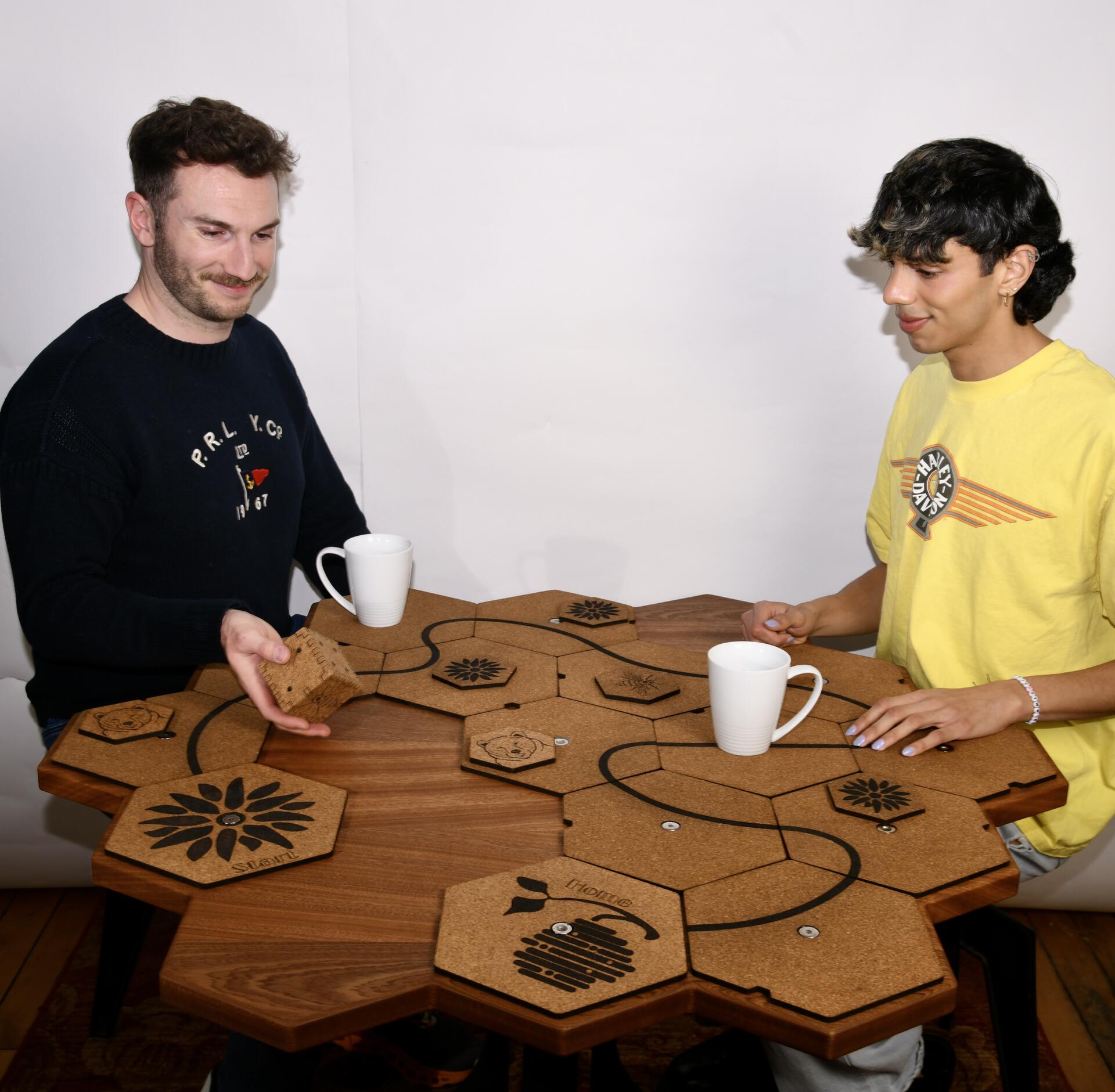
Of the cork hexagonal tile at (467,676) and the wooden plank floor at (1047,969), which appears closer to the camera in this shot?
the cork hexagonal tile at (467,676)

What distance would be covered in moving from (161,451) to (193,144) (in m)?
0.48

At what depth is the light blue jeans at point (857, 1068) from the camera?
1324 millimetres


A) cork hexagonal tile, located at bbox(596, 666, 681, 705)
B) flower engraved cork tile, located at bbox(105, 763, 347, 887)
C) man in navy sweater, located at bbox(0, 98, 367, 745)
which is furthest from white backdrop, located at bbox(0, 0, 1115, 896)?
flower engraved cork tile, located at bbox(105, 763, 347, 887)

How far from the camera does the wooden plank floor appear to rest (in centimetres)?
207

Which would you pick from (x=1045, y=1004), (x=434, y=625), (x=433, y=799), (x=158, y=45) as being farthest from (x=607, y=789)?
(x=158, y=45)

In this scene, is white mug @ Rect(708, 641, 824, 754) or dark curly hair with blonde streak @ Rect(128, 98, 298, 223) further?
dark curly hair with blonde streak @ Rect(128, 98, 298, 223)

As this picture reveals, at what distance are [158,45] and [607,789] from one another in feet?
5.41

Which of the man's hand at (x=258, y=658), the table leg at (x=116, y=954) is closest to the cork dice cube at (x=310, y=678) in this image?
the man's hand at (x=258, y=658)

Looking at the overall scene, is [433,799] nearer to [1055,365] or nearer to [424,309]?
[1055,365]

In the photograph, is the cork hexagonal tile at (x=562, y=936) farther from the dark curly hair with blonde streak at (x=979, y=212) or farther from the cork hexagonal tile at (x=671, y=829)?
the dark curly hair with blonde streak at (x=979, y=212)

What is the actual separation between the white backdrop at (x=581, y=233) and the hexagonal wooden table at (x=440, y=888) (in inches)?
36.1

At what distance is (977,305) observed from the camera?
159 cm

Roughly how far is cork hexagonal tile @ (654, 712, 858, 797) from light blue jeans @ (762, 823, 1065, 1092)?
10.0 inches

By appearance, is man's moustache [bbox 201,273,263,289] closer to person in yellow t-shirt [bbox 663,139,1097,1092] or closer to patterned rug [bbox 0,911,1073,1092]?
person in yellow t-shirt [bbox 663,139,1097,1092]
